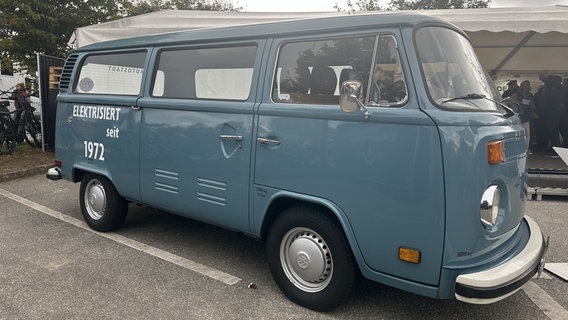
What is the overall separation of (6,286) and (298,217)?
246cm

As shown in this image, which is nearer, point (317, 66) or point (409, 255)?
point (409, 255)

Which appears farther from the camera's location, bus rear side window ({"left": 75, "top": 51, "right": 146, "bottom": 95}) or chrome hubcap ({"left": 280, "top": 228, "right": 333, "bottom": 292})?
bus rear side window ({"left": 75, "top": 51, "right": 146, "bottom": 95})

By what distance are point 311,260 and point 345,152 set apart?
2.78 ft

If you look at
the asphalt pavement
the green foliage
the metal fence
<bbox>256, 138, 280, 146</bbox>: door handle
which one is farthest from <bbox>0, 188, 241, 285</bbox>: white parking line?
the green foliage

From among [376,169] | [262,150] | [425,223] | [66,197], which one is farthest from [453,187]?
[66,197]

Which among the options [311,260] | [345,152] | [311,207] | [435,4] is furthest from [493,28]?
[435,4]

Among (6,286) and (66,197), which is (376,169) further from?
(66,197)

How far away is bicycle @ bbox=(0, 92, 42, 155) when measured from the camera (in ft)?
29.5

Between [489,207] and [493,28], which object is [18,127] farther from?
[489,207]

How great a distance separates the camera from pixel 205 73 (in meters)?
3.83

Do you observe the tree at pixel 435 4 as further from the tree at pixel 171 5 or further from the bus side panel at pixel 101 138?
the bus side panel at pixel 101 138

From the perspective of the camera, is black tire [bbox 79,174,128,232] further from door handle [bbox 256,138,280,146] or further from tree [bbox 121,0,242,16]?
tree [bbox 121,0,242,16]

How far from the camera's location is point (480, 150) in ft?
8.30

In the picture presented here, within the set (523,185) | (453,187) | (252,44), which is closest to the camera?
(453,187)
